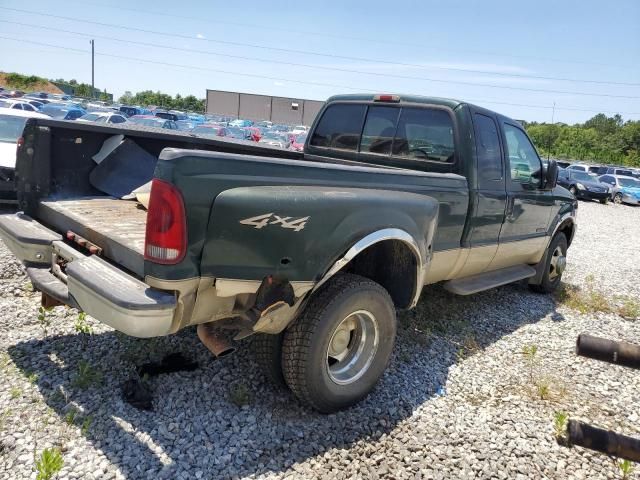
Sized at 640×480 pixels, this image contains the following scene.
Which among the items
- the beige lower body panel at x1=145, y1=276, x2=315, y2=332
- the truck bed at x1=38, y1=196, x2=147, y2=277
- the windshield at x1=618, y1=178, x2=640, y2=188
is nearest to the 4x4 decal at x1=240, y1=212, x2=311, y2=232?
the beige lower body panel at x1=145, y1=276, x2=315, y2=332

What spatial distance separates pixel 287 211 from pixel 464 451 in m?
1.81

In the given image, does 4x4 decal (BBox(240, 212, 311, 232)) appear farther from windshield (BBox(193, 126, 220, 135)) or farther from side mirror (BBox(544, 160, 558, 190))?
windshield (BBox(193, 126, 220, 135))

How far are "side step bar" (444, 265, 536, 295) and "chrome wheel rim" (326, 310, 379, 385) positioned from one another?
4.76 ft

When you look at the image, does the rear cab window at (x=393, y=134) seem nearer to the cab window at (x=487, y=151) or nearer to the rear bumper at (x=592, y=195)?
the cab window at (x=487, y=151)

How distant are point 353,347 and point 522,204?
274 cm

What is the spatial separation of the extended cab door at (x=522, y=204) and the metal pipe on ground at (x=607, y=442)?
9.57 feet

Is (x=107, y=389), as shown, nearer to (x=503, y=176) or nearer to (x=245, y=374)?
(x=245, y=374)

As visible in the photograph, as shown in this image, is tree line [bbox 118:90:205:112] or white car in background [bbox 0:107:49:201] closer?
white car in background [bbox 0:107:49:201]

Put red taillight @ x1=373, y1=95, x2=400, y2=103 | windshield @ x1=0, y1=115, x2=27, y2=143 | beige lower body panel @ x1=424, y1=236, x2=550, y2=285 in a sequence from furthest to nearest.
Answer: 1. windshield @ x1=0, y1=115, x2=27, y2=143
2. red taillight @ x1=373, y1=95, x2=400, y2=103
3. beige lower body panel @ x1=424, y1=236, x2=550, y2=285

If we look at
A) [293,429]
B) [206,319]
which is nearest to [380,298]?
[293,429]

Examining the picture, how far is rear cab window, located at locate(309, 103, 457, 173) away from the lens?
14.8 feet

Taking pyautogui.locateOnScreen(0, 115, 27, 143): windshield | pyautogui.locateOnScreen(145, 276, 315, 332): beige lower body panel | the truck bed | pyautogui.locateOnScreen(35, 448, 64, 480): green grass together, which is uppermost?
pyautogui.locateOnScreen(0, 115, 27, 143): windshield

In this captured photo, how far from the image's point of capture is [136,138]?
4234mm

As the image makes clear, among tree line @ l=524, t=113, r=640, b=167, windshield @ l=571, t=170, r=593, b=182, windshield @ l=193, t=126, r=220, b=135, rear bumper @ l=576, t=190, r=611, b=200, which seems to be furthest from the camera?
tree line @ l=524, t=113, r=640, b=167
